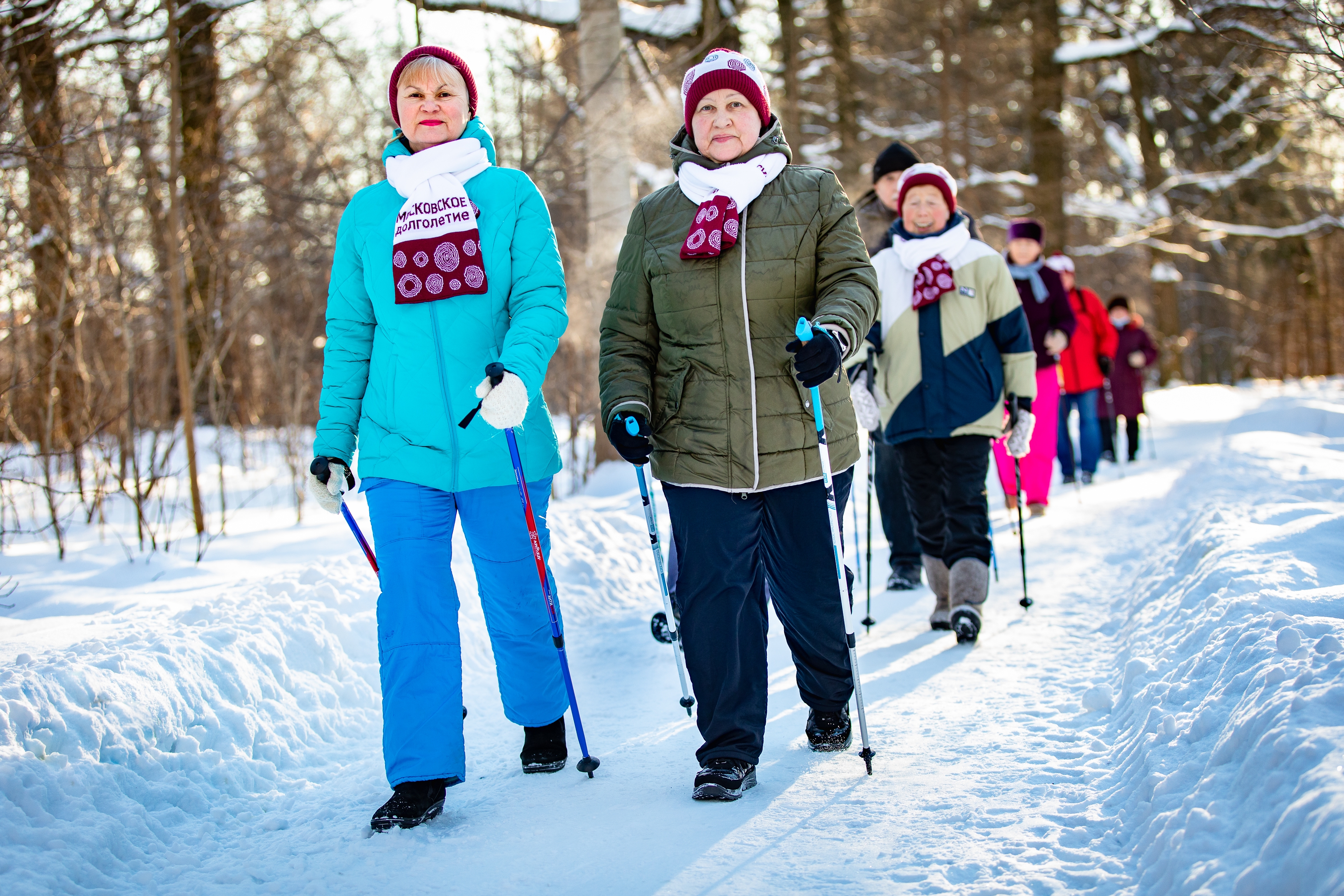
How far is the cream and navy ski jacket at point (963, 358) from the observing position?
5004 millimetres

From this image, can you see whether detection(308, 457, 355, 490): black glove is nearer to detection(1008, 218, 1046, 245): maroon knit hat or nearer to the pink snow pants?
the pink snow pants

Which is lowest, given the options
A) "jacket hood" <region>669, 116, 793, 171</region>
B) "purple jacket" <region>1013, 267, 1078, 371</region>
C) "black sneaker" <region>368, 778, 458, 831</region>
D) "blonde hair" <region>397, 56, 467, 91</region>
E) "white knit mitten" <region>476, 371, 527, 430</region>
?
"black sneaker" <region>368, 778, 458, 831</region>

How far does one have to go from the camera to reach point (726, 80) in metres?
3.28

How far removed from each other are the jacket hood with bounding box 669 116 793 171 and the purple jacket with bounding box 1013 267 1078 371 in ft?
16.8

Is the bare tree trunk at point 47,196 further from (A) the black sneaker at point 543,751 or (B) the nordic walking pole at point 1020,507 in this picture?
(B) the nordic walking pole at point 1020,507

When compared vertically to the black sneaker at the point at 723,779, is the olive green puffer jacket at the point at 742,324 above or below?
above

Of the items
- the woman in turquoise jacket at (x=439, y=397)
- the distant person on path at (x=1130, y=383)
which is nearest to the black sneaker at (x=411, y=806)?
the woman in turquoise jacket at (x=439, y=397)

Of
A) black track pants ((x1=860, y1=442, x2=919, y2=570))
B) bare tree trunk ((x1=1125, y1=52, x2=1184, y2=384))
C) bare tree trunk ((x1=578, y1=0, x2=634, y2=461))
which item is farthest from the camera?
→ bare tree trunk ((x1=1125, y1=52, x2=1184, y2=384))

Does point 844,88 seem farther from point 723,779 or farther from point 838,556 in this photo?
point 723,779

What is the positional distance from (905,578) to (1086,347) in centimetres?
505

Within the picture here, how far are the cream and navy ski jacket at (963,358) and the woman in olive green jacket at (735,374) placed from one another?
1.75 m

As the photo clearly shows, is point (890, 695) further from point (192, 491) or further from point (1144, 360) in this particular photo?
point (1144, 360)

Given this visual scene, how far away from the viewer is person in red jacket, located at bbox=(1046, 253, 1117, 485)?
9836 millimetres

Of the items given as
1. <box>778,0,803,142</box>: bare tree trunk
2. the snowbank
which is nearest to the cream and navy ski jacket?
the snowbank
